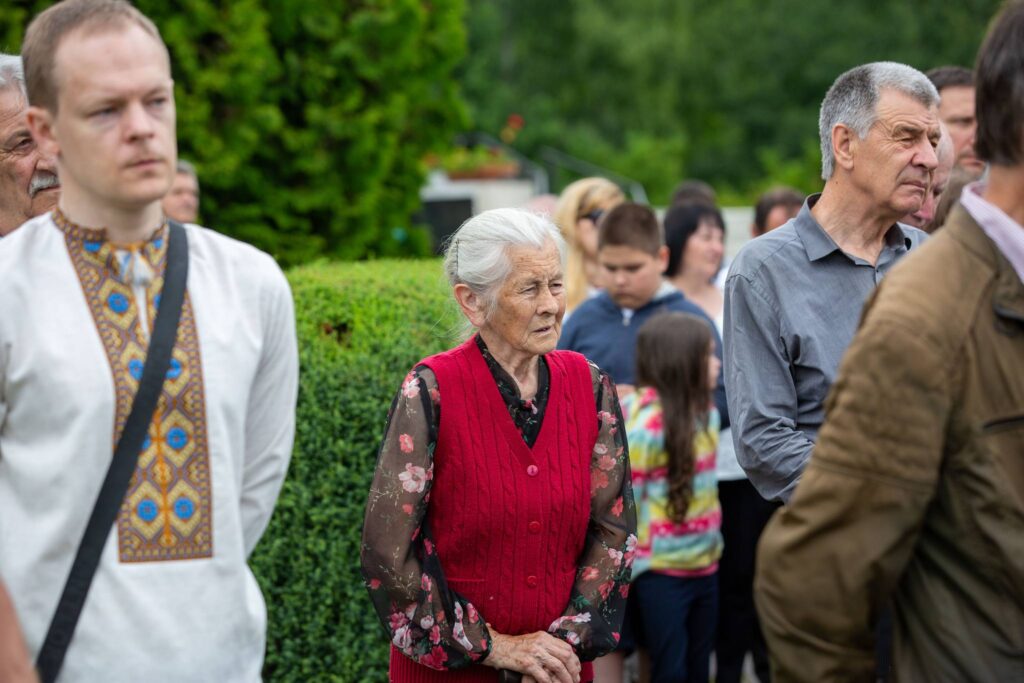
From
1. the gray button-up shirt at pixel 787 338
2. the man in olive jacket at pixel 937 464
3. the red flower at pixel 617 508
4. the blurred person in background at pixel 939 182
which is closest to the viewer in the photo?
the man in olive jacket at pixel 937 464

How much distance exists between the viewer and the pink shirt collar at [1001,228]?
2.35 metres

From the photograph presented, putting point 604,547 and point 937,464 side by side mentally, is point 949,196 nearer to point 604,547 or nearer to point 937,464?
point 604,547

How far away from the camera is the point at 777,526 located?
2.46 meters

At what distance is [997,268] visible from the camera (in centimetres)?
237

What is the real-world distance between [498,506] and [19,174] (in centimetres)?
179

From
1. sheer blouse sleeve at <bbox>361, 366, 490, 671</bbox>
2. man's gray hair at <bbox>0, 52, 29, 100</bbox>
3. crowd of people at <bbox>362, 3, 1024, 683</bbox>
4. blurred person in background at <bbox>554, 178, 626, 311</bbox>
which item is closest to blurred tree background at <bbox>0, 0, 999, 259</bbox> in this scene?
blurred person in background at <bbox>554, 178, 626, 311</bbox>

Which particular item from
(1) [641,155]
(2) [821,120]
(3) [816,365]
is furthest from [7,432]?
(1) [641,155]

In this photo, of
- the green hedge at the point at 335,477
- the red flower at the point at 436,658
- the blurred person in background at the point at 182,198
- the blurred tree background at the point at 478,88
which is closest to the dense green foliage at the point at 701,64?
the blurred tree background at the point at 478,88

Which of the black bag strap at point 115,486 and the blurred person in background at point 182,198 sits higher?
the black bag strap at point 115,486

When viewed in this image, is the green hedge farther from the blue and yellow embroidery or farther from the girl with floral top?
the blue and yellow embroidery

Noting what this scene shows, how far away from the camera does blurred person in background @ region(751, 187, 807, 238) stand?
28.0 feet

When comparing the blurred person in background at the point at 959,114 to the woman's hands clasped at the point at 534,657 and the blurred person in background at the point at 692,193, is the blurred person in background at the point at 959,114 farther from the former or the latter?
the woman's hands clasped at the point at 534,657

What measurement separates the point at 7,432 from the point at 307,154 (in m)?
6.77

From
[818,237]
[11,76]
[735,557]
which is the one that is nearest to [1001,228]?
[818,237]
